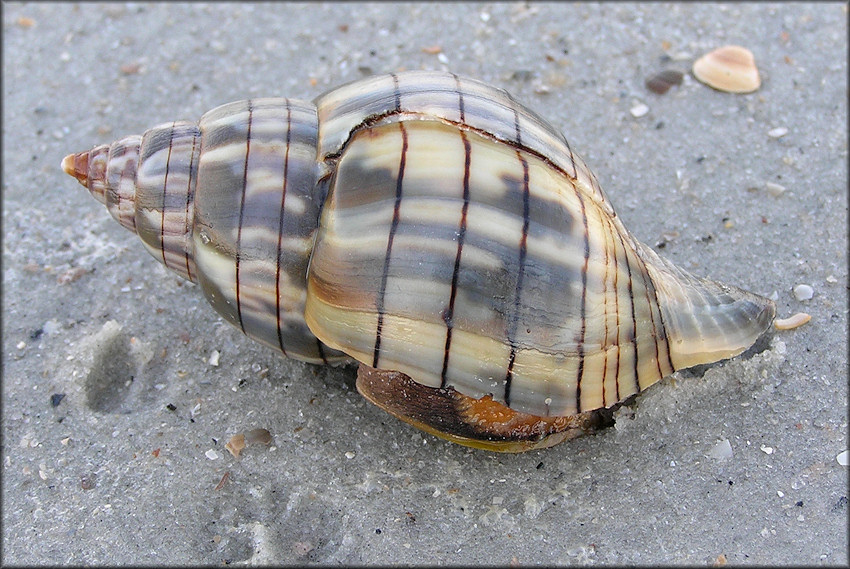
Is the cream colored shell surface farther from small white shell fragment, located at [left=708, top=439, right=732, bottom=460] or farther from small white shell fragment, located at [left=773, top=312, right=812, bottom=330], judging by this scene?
small white shell fragment, located at [left=773, top=312, right=812, bottom=330]

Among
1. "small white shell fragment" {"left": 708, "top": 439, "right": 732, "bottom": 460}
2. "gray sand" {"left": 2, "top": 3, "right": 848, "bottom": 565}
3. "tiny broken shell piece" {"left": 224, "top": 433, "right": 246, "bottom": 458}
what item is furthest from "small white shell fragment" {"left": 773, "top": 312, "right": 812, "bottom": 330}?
"tiny broken shell piece" {"left": 224, "top": 433, "right": 246, "bottom": 458}

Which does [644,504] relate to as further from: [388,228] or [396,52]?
[396,52]

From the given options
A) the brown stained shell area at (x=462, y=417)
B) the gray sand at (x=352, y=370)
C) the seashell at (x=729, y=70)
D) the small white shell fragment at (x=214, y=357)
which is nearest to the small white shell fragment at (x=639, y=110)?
the gray sand at (x=352, y=370)

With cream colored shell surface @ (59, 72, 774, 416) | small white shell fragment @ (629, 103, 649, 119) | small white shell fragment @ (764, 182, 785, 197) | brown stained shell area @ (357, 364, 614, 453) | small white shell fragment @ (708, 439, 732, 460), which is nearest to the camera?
cream colored shell surface @ (59, 72, 774, 416)

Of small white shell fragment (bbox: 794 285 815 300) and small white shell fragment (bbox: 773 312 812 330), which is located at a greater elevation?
small white shell fragment (bbox: 794 285 815 300)

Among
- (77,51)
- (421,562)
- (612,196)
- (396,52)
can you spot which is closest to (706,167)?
(612,196)
